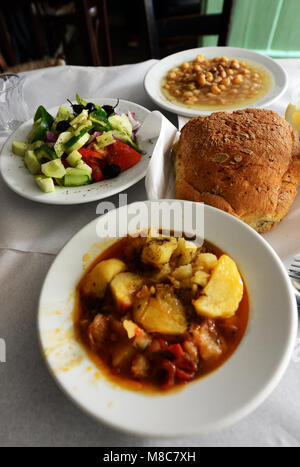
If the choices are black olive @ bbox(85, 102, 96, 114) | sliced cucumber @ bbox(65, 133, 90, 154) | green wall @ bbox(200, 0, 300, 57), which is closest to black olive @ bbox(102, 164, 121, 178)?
sliced cucumber @ bbox(65, 133, 90, 154)

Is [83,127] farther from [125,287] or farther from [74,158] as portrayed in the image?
[125,287]

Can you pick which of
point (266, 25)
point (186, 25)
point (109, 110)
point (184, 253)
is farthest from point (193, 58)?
point (266, 25)

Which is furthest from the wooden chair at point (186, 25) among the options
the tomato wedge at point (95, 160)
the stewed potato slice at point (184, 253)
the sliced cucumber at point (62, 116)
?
the stewed potato slice at point (184, 253)

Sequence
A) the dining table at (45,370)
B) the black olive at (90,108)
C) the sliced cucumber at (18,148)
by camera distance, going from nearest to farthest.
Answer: the dining table at (45,370)
the sliced cucumber at (18,148)
the black olive at (90,108)

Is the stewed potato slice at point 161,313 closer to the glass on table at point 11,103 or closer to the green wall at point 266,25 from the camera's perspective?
the glass on table at point 11,103

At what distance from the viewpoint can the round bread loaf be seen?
1120mm

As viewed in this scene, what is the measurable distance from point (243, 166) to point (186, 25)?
190 cm

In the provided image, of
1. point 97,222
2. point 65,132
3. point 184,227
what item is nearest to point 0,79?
point 65,132

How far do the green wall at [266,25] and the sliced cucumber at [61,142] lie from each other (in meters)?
3.34

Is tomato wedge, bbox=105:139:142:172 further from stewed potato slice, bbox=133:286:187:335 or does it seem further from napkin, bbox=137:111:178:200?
stewed potato slice, bbox=133:286:187:335

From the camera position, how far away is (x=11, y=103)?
1.72 meters

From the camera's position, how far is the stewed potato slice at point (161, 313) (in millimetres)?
793

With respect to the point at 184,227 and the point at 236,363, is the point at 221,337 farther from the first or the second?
the point at 184,227

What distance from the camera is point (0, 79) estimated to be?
5.73ft
